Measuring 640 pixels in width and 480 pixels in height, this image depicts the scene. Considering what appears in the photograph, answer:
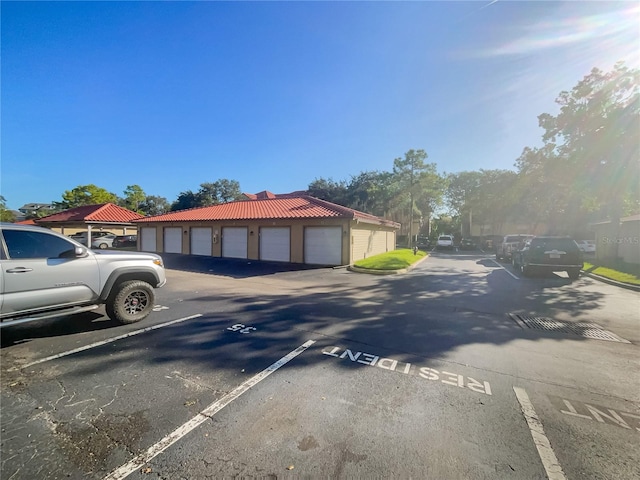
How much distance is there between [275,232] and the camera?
1802 cm

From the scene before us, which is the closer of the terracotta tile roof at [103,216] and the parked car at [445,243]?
the terracotta tile roof at [103,216]

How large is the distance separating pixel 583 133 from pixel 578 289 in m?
11.2

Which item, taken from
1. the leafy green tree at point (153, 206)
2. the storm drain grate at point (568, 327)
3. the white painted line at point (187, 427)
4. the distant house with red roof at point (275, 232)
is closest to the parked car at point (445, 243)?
the distant house with red roof at point (275, 232)

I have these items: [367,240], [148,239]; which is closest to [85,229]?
[148,239]

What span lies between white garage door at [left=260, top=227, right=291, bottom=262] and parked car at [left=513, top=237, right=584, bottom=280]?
12.1 metres

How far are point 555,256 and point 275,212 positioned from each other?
14.5 m

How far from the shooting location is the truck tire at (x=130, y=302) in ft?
17.9

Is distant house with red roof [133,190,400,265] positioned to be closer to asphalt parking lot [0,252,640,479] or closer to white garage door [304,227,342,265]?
white garage door [304,227,342,265]

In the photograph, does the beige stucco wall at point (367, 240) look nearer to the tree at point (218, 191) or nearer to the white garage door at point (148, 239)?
the white garage door at point (148, 239)

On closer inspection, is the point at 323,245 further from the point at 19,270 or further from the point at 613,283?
the point at 19,270

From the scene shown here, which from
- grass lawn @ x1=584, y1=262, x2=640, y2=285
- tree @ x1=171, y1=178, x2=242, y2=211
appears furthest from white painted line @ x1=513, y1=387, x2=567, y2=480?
tree @ x1=171, y1=178, x2=242, y2=211

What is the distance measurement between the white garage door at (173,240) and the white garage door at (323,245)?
11.9m

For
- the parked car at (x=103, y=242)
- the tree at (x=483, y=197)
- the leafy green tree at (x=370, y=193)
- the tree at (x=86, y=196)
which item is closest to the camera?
the parked car at (x=103, y=242)

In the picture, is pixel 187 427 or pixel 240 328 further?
pixel 240 328
